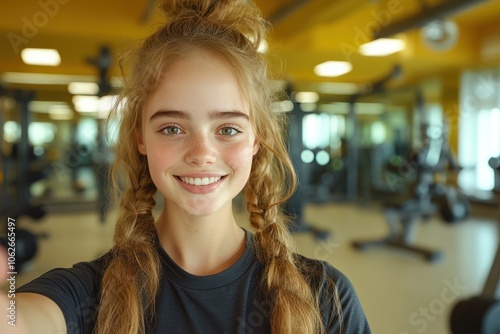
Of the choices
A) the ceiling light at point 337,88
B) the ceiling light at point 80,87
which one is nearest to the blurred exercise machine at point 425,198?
the ceiling light at point 337,88

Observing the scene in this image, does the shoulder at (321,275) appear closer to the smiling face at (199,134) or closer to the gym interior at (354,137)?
the smiling face at (199,134)

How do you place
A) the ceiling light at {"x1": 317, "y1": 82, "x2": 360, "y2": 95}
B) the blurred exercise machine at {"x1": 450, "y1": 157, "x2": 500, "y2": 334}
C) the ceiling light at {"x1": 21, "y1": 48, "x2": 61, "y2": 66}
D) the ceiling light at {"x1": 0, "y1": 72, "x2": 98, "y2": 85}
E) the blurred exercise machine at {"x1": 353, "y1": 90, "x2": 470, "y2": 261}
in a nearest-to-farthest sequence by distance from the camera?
1. the blurred exercise machine at {"x1": 450, "y1": 157, "x2": 500, "y2": 334}
2. the blurred exercise machine at {"x1": 353, "y1": 90, "x2": 470, "y2": 261}
3. the ceiling light at {"x1": 21, "y1": 48, "x2": 61, "y2": 66}
4. the ceiling light at {"x1": 0, "y1": 72, "x2": 98, "y2": 85}
5. the ceiling light at {"x1": 317, "y1": 82, "x2": 360, "y2": 95}

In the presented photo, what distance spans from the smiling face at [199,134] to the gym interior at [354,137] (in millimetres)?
192

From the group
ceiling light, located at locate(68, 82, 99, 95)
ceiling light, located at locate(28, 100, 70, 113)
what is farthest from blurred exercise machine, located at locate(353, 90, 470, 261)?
ceiling light, located at locate(68, 82, 99, 95)

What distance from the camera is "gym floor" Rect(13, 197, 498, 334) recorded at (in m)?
2.09

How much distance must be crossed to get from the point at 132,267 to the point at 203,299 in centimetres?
15

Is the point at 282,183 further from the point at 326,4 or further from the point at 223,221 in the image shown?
the point at 326,4

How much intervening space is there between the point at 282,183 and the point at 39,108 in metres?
7.14

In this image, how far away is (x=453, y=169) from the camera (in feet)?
17.7

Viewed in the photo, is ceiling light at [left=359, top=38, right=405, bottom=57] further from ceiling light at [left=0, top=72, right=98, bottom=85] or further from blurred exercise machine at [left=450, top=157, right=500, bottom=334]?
blurred exercise machine at [left=450, top=157, right=500, bottom=334]

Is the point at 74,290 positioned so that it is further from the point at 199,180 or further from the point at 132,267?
the point at 199,180

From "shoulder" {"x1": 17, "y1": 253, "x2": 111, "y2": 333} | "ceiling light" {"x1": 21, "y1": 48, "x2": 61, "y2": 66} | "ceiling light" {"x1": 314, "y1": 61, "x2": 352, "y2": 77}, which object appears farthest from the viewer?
"ceiling light" {"x1": 314, "y1": 61, "x2": 352, "y2": 77}

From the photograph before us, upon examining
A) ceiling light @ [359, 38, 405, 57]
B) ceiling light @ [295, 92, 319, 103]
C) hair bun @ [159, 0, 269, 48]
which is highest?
ceiling light @ [359, 38, 405, 57]

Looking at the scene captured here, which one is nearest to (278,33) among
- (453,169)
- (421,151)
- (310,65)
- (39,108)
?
(310,65)
